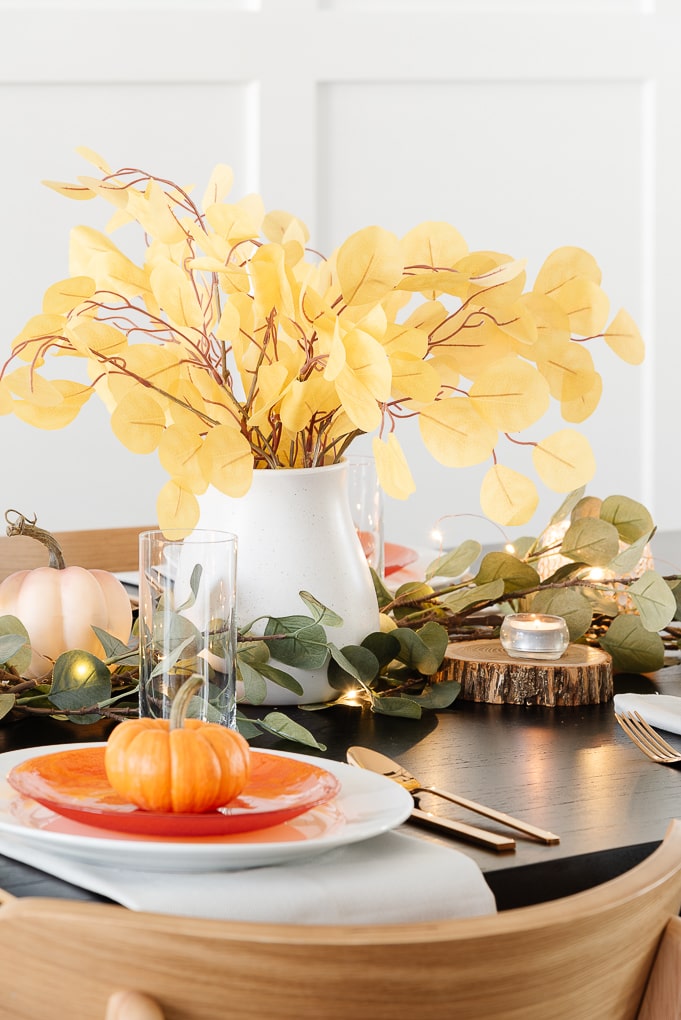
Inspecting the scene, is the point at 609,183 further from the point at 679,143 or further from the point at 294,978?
the point at 294,978

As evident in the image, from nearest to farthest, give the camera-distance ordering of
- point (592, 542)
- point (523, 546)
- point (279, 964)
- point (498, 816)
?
1. point (279, 964)
2. point (498, 816)
3. point (592, 542)
4. point (523, 546)

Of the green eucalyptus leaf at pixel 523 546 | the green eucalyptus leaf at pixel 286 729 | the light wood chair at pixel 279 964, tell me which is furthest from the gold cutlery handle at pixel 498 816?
the green eucalyptus leaf at pixel 523 546

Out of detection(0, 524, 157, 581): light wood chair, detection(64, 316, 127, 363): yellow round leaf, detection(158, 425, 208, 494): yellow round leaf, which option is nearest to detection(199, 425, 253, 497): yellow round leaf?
detection(158, 425, 208, 494): yellow round leaf

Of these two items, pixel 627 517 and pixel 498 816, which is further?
pixel 627 517

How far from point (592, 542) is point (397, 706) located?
0.93ft

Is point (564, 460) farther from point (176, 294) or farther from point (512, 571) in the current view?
point (176, 294)

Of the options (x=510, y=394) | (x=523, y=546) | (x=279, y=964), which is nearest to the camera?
(x=279, y=964)

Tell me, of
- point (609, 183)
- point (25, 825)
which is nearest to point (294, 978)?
point (25, 825)

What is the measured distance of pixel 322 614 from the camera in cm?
112

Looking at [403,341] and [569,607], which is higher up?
[403,341]

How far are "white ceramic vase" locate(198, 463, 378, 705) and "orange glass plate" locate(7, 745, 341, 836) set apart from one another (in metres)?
0.31

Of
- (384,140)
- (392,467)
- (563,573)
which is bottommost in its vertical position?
(563,573)

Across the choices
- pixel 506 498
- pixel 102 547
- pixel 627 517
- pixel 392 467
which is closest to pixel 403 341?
pixel 392 467

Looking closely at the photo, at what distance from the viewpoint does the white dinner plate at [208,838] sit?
71 cm
